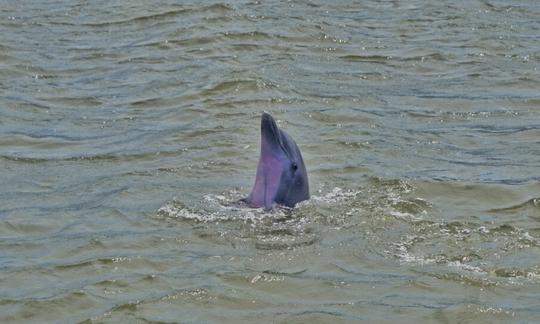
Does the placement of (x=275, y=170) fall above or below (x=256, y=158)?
above

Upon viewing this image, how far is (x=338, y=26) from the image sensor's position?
56.0ft

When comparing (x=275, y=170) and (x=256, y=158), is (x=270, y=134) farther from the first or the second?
→ (x=256, y=158)

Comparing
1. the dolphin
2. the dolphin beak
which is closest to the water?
the dolphin

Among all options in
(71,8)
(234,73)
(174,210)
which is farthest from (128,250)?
(71,8)

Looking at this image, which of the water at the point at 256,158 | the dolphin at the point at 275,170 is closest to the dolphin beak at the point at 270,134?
the dolphin at the point at 275,170

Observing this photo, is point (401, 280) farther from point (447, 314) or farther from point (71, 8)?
point (71, 8)

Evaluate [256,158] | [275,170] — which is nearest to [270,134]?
[275,170]

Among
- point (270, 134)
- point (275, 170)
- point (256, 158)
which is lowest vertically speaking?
point (256, 158)

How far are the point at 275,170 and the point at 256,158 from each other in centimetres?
223

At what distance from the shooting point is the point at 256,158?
428 inches

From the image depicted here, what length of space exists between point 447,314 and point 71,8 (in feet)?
42.4

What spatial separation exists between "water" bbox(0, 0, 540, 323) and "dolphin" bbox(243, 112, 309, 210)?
124 millimetres

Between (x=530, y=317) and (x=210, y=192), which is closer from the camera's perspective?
(x=530, y=317)

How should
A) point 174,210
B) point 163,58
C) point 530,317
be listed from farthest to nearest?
point 163,58, point 174,210, point 530,317
